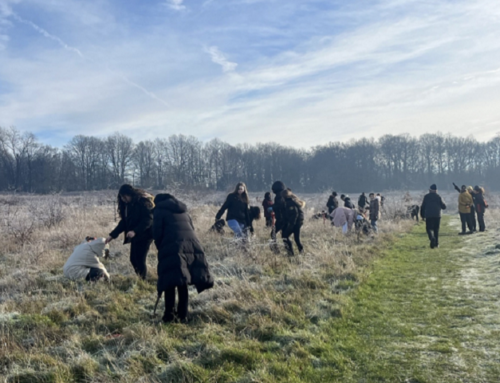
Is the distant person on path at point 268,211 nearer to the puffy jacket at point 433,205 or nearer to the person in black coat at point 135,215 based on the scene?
the puffy jacket at point 433,205

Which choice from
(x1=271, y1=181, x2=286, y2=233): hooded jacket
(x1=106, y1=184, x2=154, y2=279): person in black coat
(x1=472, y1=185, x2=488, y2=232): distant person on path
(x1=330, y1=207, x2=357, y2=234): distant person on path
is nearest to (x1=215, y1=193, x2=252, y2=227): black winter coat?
(x1=271, y1=181, x2=286, y2=233): hooded jacket

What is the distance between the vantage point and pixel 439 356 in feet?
11.7

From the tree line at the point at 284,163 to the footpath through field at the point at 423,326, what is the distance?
56665 millimetres

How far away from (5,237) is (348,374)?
10888 millimetres

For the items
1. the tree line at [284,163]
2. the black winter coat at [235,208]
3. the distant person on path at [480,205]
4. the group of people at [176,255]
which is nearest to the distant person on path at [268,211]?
the black winter coat at [235,208]

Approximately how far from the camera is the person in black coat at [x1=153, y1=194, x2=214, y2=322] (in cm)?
418

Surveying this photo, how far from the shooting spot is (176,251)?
4242 millimetres

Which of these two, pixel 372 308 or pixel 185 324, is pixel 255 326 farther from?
pixel 372 308

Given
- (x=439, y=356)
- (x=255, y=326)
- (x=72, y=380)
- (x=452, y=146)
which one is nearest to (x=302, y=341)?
(x=255, y=326)

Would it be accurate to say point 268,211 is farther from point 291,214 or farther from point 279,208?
point 291,214

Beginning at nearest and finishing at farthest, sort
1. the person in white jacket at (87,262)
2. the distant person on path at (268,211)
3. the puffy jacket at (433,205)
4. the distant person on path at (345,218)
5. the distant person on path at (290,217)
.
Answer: the person in white jacket at (87,262) → the distant person on path at (290,217) → the puffy jacket at (433,205) → the distant person on path at (345,218) → the distant person on path at (268,211)

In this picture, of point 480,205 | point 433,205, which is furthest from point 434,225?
point 480,205

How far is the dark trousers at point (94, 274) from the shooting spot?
6.33 m

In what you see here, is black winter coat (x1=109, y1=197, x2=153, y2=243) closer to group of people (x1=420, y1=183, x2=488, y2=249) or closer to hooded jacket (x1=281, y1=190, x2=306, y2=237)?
hooded jacket (x1=281, y1=190, x2=306, y2=237)
